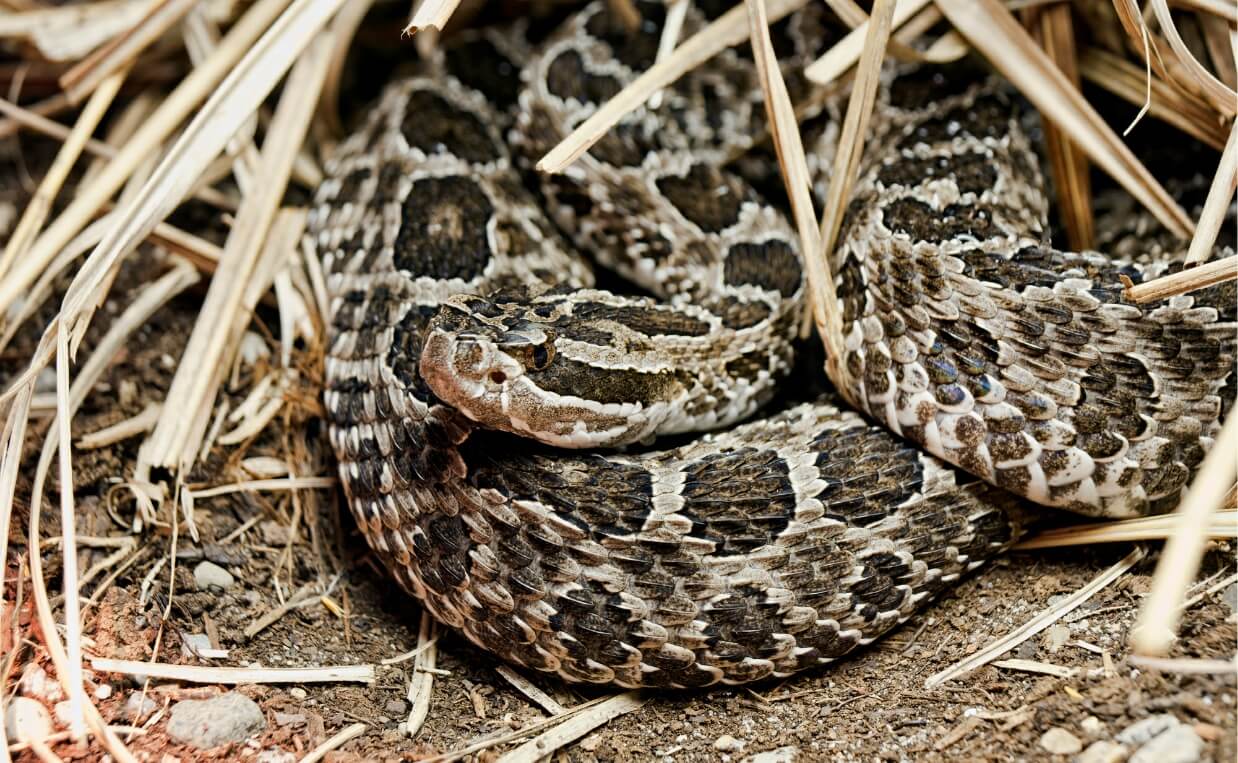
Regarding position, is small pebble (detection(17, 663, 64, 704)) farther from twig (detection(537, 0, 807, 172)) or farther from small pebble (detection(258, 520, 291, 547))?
twig (detection(537, 0, 807, 172))

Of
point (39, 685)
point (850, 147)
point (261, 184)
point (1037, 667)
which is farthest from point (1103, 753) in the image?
point (261, 184)

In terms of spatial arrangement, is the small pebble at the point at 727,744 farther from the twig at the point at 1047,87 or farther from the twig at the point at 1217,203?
the twig at the point at 1047,87

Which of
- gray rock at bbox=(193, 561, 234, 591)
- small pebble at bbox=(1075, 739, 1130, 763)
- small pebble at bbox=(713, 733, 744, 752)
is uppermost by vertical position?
gray rock at bbox=(193, 561, 234, 591)

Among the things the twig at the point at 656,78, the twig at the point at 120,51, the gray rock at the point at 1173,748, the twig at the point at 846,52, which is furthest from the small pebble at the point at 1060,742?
the twig at the point at 120,51

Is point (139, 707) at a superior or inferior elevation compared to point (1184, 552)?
inferior

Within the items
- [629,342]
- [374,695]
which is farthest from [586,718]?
[629,342]

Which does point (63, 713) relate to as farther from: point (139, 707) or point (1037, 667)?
point (1037, 667)

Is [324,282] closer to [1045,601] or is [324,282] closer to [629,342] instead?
[629,342]

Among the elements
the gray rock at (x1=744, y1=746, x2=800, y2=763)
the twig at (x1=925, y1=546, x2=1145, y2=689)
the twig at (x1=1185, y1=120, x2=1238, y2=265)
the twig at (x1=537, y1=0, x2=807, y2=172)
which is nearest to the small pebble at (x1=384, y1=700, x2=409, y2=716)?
the gray rock at (x1=744, y1=746, x2=800, y2=763)
